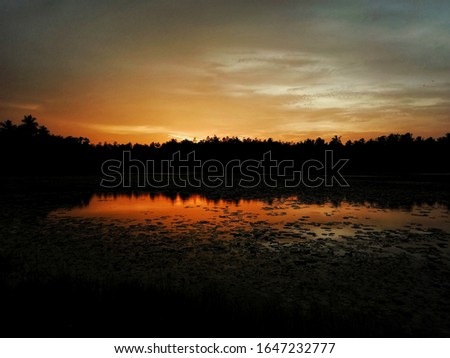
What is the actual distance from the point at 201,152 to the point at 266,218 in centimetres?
9928

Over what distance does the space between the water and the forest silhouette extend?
152 ft

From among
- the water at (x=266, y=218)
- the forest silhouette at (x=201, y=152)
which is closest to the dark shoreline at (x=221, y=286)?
the water at (x=266, y=218)

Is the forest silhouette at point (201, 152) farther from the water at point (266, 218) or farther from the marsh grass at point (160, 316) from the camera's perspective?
the marsh grass at point (160, 316)

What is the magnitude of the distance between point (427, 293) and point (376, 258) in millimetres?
2648

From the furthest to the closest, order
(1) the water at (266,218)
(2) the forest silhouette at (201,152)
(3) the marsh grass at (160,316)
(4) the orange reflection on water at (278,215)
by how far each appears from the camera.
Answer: (2) the forest silhouette at (201,152) → (4) the orange reflection on water at (278,215) → (1) the water at (266,218) → (3) the marsh grass at (160,316)

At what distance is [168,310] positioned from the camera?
5.75m

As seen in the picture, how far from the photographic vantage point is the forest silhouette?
6156 cm

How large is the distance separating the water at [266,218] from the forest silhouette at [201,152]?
46.5 metres

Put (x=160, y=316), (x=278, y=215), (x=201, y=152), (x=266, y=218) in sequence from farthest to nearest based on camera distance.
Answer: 1. (x=201, y=152)
2. (x=278, y=215)
3. (x=266, y=218)
4. (x=160, y=316)

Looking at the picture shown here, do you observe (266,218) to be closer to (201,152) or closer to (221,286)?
(221,286)

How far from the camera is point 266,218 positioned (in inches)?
649

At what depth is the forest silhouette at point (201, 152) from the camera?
6156 centimetres

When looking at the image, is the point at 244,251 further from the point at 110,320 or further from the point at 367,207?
the point at 367,207

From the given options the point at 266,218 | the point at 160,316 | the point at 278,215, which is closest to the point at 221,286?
the point at 160,316
